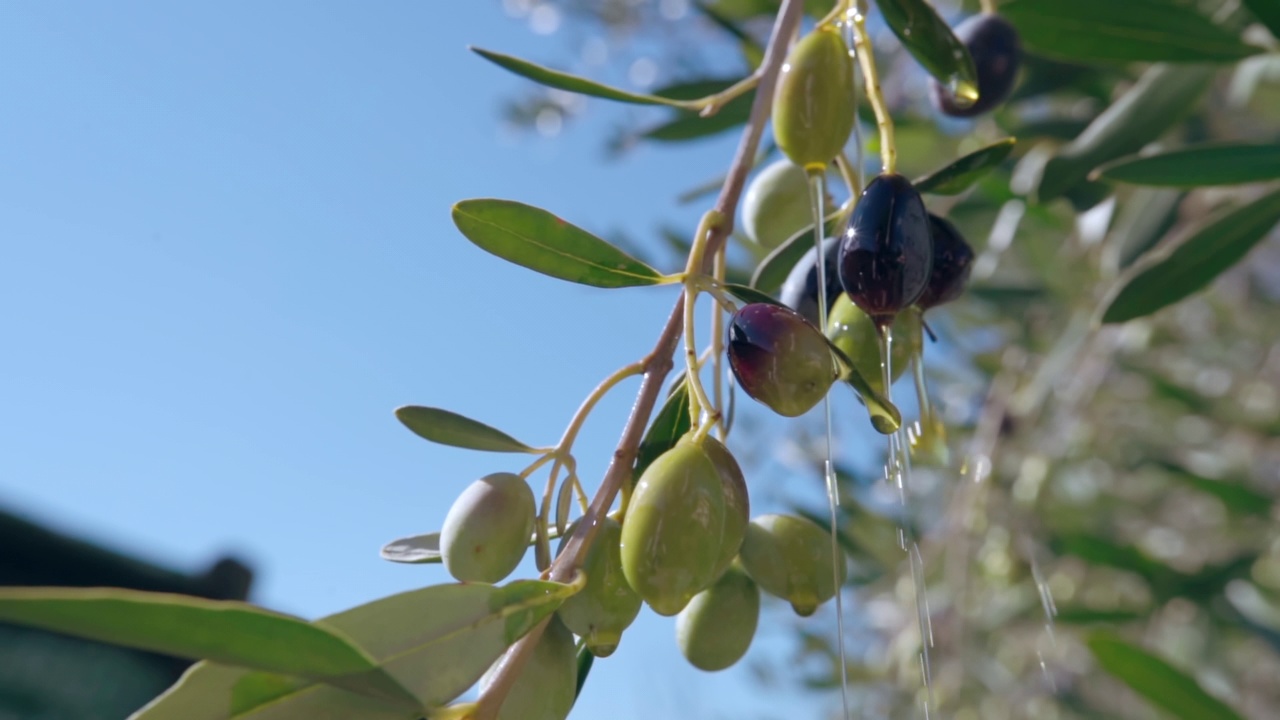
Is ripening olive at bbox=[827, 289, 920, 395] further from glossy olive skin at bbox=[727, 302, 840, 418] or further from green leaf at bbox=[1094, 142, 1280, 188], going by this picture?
green leaf at bbox=[1094, 142, 1280, 188]

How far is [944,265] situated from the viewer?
2.12 feet

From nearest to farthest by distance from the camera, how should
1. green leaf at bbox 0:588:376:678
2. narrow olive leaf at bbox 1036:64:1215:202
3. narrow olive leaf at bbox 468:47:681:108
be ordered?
green leaf at bbox 0:588:376:678, narrow olive leaf at bbox 468:47:681:108, narrow olive leaf at bbox 1036:64:1215:202

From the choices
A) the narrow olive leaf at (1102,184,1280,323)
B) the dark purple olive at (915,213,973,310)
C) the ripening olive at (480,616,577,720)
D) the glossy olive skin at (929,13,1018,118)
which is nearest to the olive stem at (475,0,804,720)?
the ripening olive at (480,616,577,720)

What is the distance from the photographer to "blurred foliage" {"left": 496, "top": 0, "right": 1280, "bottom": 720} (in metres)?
1.19

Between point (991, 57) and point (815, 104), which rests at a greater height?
point (815, 104)

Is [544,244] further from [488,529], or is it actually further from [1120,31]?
[1120,31]

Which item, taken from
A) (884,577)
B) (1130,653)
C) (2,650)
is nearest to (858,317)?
(1130,653)

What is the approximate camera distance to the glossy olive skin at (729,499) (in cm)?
52

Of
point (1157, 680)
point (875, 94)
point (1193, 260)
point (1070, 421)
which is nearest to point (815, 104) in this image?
point (875, 94)

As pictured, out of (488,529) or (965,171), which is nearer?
(488,529)

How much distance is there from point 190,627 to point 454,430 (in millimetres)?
263

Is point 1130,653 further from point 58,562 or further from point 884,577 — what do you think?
point 58,562

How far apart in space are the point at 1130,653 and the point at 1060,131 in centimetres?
65

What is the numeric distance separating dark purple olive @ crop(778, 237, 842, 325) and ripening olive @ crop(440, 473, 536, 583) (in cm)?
20
